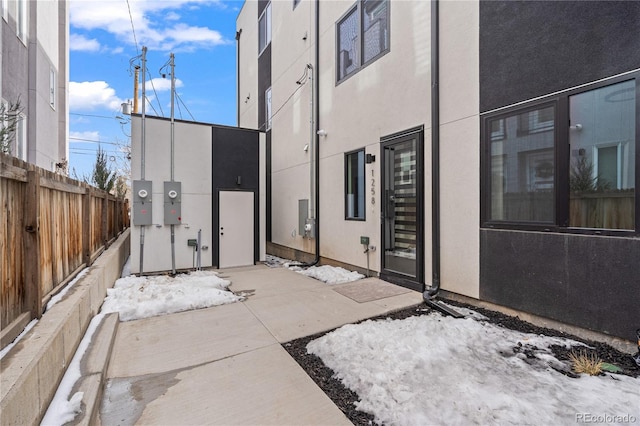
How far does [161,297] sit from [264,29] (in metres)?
9.35

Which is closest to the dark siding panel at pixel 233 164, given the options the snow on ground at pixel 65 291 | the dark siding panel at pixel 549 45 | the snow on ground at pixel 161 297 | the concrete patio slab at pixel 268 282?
the concrete patio slab at pixel 268 282

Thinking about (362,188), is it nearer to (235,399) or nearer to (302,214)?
(302,214)

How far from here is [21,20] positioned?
8.49 m

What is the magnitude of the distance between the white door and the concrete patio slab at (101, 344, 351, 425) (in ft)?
14.5

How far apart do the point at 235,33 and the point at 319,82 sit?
25.8 feet

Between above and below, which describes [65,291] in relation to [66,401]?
above

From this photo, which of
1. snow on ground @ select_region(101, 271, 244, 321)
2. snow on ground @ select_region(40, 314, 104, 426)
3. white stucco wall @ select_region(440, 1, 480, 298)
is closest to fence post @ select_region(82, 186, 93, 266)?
snow on ground @ select_region(101, 271, 244, 321)

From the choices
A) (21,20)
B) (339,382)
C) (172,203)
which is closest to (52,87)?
(21,20)

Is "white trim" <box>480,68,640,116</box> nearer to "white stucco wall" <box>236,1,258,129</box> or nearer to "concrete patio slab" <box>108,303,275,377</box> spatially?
"concrete patio slab" <box>108,303,275,377</box>

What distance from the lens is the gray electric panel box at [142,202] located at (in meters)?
5.75

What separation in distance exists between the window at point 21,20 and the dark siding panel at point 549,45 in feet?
38.4

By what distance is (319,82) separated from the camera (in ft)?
22.2

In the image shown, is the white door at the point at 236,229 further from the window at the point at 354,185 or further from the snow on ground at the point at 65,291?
the snow on ground at the point at 65,291

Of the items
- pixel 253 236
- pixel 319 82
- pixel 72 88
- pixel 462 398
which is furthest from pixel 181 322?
pixel 72 88
